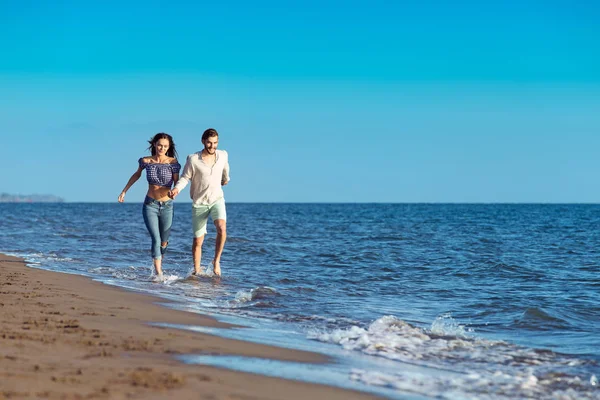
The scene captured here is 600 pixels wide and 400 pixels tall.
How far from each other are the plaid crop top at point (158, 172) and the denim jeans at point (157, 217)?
28 centimetres

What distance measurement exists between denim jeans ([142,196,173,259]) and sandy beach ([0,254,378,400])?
2.75 metres

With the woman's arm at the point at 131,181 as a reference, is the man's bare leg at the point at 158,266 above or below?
below

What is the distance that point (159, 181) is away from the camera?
31.8 ft

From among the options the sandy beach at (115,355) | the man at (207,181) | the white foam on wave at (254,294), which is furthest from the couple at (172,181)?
the sandy beach at (115,355)

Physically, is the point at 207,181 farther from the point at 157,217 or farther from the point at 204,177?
the point at 157,217

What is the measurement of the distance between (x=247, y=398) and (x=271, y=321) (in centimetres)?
334

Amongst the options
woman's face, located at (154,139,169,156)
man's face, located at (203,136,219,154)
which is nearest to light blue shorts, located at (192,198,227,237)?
man's face, located at (203,136,219,154)

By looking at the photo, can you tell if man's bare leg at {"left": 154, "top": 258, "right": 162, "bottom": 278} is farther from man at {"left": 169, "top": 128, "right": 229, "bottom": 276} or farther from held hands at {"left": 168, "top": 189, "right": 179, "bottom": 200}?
held hands at {"left": 168, "top": 189, "right": 179, "bottom": 200}

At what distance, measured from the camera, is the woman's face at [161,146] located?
31.5ft

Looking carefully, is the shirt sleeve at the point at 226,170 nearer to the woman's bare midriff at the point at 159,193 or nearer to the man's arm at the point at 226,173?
the man's arm at the point at 226,173

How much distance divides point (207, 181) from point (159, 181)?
673mm

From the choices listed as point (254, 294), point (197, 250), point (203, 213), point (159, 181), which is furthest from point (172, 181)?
point (254, 294)

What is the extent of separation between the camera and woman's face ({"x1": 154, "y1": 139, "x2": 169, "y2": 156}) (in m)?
9.60

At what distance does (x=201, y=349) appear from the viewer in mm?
4824
